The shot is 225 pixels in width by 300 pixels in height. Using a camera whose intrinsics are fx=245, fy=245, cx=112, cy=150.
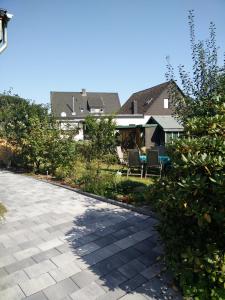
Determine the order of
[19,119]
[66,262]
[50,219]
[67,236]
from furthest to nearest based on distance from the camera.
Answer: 1. [19,119]
2. [50,219]
3. [67,236]
4. [66,262]

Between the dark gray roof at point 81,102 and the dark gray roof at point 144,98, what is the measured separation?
4.44 metres

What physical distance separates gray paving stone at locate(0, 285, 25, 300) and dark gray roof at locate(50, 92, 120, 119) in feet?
124

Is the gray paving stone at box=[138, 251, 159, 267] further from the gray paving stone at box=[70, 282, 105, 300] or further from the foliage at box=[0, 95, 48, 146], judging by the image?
the foliage at box=[0, 95, 48, 146]

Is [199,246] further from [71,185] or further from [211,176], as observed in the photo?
[71,185]

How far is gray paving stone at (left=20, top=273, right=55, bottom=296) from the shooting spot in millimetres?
3426

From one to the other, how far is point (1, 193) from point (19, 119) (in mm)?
6472

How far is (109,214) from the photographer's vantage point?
21.1 feet

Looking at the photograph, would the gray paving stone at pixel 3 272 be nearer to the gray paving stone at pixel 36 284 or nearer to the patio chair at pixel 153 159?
the gray paving stone at pixel 36 284

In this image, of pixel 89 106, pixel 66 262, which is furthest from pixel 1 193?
pixel 89 106

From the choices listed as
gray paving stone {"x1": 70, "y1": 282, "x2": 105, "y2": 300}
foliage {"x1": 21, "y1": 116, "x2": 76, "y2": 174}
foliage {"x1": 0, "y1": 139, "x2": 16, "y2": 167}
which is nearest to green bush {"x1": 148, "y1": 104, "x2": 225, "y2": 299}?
gray paving stone {"x1": 70, "y1": 282, "x2": 105, "y2": 300}

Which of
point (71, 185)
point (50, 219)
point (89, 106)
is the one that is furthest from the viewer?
point (89, 106)

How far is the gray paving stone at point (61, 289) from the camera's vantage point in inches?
130

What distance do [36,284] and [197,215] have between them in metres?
2.49

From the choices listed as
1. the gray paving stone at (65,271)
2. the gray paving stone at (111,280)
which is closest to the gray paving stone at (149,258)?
the gray paving stone at (111,280)
